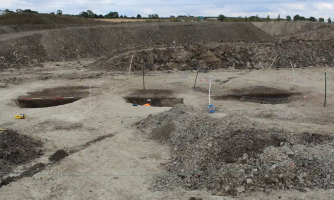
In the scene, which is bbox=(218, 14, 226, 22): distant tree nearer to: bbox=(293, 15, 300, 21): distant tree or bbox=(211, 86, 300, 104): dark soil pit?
bbox=(293, 15, 300, 21): distant tree

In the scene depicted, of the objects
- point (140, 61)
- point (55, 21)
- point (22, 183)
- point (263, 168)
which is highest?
point (55, 21)

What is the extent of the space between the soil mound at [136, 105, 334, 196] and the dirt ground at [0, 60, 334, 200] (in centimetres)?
29

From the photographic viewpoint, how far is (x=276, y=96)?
1517cm

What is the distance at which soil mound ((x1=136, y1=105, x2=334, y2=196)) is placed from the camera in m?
6.70

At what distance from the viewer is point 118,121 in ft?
38.2

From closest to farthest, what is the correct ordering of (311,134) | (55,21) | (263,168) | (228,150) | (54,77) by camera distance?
(263,168), (228,150), (311,134), (54,77), (55,21)

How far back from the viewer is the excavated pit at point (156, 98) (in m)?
14.6

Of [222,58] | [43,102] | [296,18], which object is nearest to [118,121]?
[43,102]

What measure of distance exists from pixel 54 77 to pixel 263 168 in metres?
16.4

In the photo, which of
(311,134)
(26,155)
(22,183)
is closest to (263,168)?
(311,134)

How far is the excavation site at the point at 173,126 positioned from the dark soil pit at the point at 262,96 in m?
0.05

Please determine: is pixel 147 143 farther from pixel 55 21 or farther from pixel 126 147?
pixel 55 21

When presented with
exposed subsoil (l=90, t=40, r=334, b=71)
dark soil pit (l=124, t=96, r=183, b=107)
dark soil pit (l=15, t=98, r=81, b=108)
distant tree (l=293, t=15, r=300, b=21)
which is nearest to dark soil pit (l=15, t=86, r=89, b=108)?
dark soil pit (l=15, t=98, r=81, b=108)

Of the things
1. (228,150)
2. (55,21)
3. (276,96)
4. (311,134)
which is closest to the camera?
(228,150)
